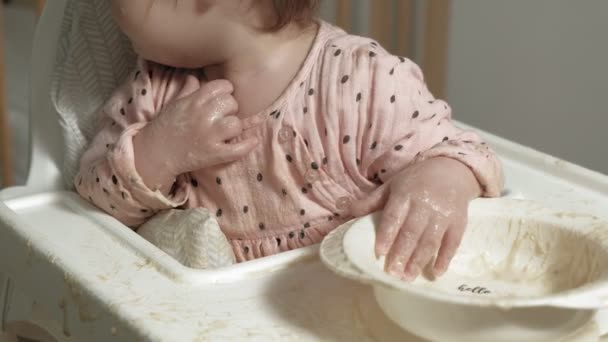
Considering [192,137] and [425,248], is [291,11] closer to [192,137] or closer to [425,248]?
[192,137]

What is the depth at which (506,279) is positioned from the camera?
68 centimetres

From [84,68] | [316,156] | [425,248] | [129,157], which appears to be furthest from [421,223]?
[84,68]

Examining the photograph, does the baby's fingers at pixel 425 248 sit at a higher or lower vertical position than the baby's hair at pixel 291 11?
lower

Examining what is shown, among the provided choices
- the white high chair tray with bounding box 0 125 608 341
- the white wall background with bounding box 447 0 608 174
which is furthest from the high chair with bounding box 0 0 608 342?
the white wall background with bounding box 447 0 608 174

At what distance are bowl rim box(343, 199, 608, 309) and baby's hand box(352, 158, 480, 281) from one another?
0.01 metres

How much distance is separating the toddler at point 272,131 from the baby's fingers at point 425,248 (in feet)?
0.23

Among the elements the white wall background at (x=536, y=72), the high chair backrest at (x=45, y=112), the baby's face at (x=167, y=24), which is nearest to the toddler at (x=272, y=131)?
the baby's face at (x=167, y=24)

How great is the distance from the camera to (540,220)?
0.66 meters

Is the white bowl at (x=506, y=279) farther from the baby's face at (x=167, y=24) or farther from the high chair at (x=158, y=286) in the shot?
the baby's face at (x=167, y=24)

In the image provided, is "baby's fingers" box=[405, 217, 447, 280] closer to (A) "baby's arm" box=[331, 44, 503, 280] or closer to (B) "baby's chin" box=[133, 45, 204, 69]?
(A) "baby's arm" box=[331, 44, 503, 280]

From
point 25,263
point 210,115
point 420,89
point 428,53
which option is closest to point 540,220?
point 420,89

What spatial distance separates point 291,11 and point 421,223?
9.1 inches

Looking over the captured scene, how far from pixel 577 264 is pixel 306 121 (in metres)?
0.25

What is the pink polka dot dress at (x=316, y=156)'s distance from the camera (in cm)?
74
